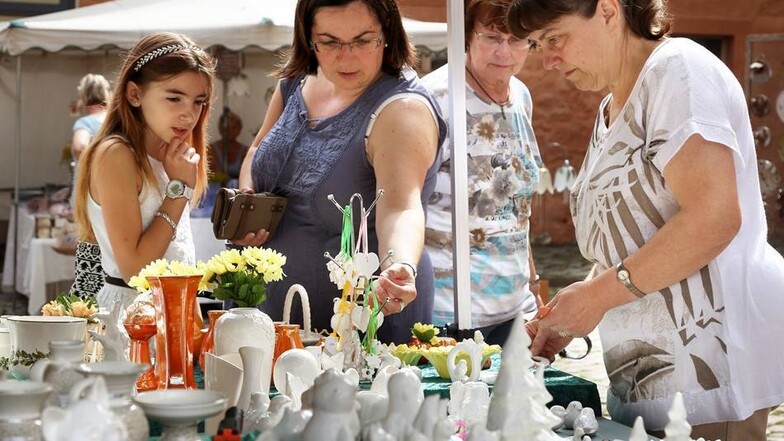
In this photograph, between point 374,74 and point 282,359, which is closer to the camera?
point 282,359

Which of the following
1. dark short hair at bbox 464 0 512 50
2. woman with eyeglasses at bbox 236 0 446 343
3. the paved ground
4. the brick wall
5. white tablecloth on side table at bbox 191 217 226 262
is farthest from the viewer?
the brick wall

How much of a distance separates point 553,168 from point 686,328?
35.5 feet

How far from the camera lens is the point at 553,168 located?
12.5m

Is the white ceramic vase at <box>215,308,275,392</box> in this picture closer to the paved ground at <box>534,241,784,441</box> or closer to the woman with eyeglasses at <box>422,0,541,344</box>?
the woman with eyeglasses at <box>422,0,541,344</box>

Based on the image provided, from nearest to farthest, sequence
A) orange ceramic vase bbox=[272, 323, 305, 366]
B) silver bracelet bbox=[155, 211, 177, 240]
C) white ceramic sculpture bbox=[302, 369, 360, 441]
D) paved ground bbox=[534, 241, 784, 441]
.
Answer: white ceramic sculpture bbox=[302, 369, 360, 441] → orange ceramic vase bbox=[272, 323, 305, 366] → silver bracelet bbox=[155, 211, 177, 240] → paved ground bbox=[534, 241, 784, 441]

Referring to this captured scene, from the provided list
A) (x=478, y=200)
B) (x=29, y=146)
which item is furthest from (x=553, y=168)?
(x=478, y=200)

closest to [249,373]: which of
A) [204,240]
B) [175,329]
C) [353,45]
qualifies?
[175,329]

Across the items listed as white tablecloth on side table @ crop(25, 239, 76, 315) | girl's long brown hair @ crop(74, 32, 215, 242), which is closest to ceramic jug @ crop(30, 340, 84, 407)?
girl's long brown hair @ crop(74, 32, 215, 242)

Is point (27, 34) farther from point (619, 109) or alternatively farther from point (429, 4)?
point (429, 4)

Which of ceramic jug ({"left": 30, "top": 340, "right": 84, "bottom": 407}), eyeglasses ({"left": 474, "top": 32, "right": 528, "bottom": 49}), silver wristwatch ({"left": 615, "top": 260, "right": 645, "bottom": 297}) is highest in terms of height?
eyeglasses ({"left": 474, "top": 32, "right": 528, "bottom": 49})

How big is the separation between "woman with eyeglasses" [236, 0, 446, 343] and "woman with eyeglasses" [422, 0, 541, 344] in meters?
0.39

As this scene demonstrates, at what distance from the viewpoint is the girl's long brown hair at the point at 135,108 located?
2.54 metres

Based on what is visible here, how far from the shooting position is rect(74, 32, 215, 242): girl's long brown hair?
2.54 meters

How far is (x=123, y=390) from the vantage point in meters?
1.15
